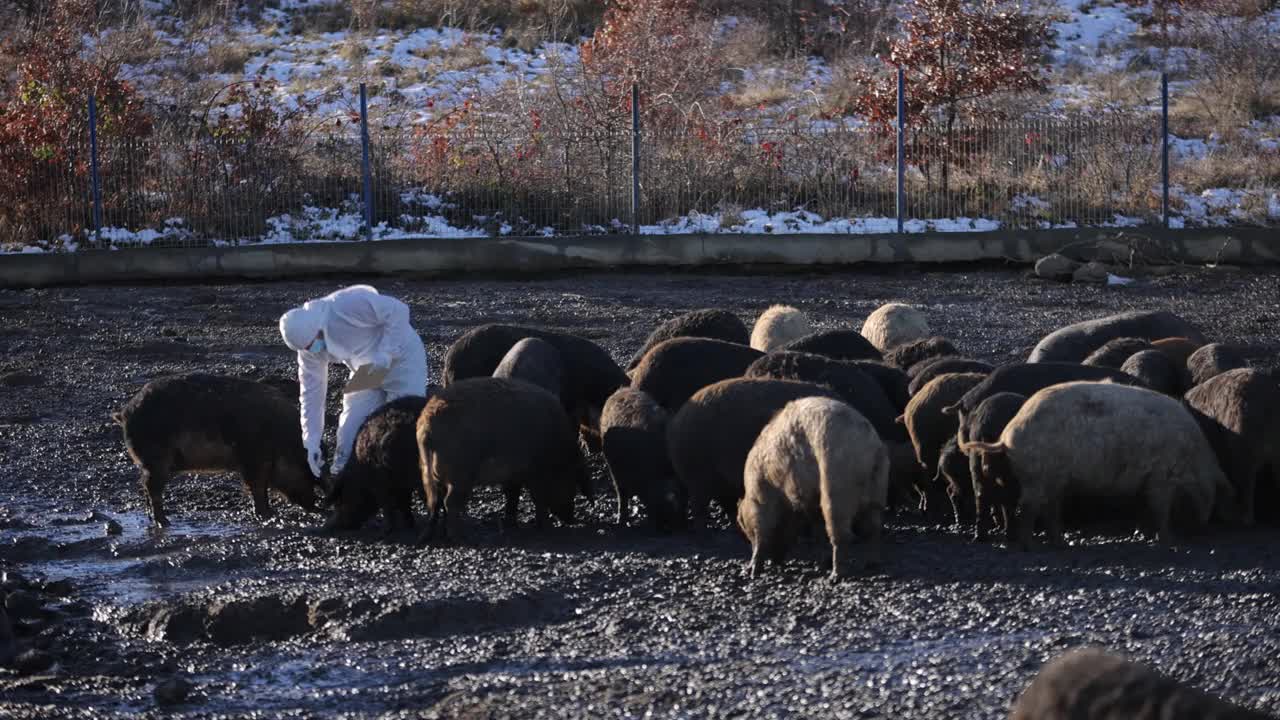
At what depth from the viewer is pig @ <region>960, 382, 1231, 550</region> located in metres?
8.14

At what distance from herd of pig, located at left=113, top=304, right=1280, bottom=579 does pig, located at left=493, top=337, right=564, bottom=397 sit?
0.02 meters

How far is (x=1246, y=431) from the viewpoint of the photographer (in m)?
8.65

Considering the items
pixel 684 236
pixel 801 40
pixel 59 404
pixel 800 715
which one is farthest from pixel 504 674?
pixel 801 40

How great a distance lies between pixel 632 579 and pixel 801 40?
2552 cm

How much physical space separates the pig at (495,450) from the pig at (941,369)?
217 centimetres

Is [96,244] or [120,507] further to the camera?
[96,244]

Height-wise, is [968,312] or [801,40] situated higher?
[801,40]

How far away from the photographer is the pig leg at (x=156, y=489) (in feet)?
31.9

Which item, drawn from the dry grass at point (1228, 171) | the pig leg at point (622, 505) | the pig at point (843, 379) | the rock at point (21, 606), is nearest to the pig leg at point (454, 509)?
the pig leg at point (622, 505)

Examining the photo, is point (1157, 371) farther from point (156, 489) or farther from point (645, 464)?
point (156, 489)

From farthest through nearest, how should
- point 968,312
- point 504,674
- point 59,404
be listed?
point 968,312, point 59,404, point 504,674

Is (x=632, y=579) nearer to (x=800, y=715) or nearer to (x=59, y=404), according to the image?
(x=800, y=715)

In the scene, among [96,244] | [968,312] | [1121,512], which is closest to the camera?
[1121,512]

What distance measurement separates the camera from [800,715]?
596 cm
